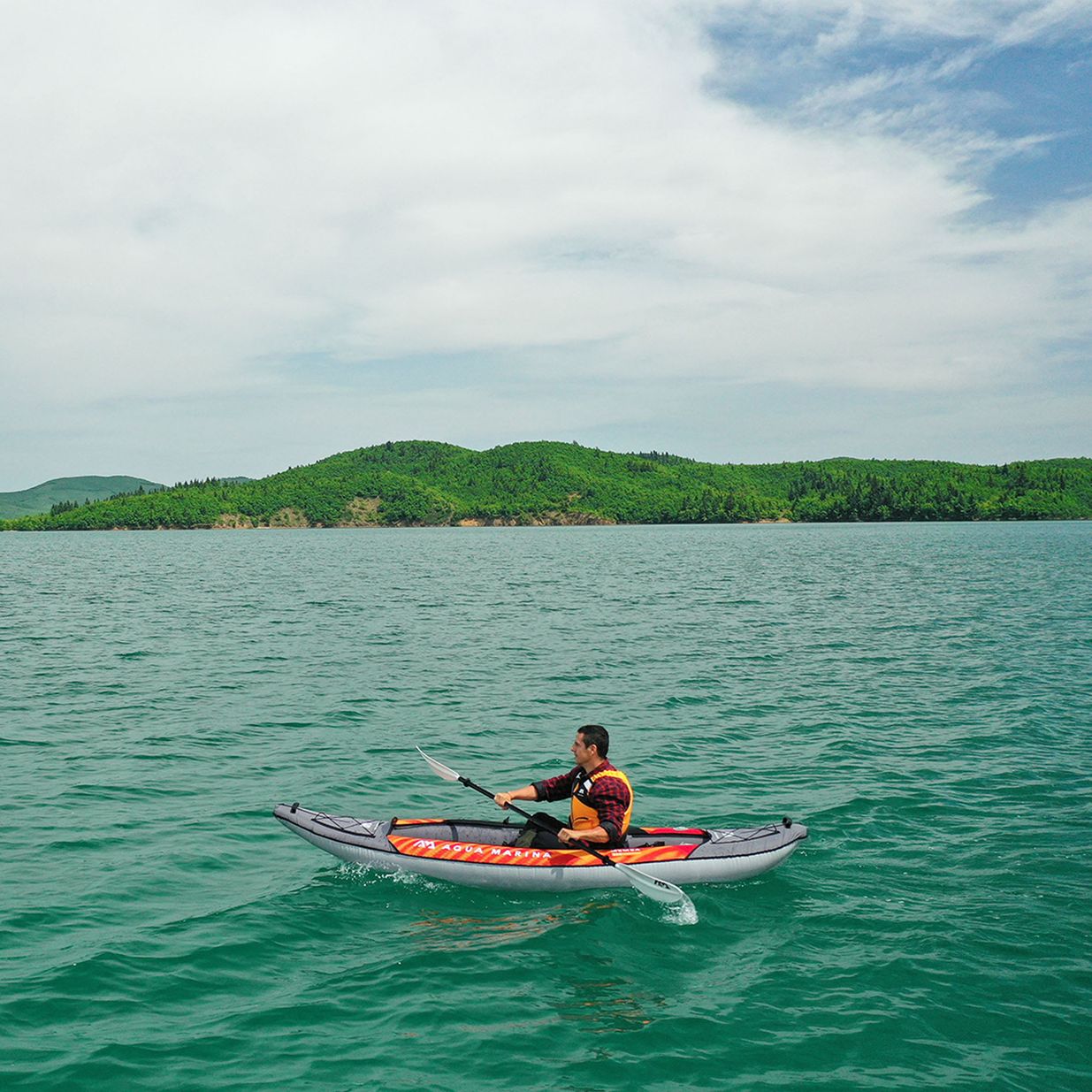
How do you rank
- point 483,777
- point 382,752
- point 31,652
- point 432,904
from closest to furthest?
point 432,904, point 483,777, point 382,752, point 31,652

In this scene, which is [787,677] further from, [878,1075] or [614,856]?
[878,1075]

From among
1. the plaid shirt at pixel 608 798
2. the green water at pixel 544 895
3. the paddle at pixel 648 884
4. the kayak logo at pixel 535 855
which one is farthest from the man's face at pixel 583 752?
the green water at pixel 544 895

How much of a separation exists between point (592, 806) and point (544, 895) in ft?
3.97

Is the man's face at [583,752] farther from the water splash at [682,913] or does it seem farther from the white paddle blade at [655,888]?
the water splash at [682,913]

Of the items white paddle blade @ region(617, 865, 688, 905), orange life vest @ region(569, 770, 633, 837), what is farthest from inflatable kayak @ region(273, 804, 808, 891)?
orange life vest @ region(569, 770, 633, 837)

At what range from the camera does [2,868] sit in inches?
452

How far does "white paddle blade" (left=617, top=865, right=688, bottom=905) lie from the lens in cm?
1068

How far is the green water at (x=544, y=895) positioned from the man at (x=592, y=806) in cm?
77

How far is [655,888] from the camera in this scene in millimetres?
10742

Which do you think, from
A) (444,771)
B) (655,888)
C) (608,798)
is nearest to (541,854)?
(608,798)

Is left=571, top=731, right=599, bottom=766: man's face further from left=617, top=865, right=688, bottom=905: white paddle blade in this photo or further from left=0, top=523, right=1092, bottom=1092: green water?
left=0, top=523, right=1092, bottom=1092: green water

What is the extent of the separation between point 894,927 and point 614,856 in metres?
3.19

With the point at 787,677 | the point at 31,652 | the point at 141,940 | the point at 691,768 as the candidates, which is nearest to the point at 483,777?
the point at 691,768

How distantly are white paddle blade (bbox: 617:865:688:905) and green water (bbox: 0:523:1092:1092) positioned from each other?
295 mm
